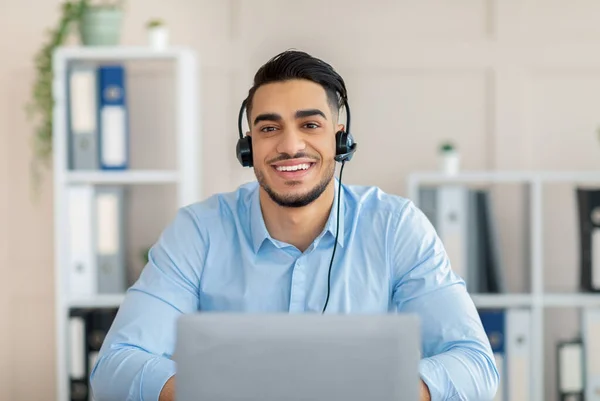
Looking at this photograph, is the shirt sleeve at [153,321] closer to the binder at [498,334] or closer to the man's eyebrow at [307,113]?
the man's eyebrow at [307,113]

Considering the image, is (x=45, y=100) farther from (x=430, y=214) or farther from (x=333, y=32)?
(x=430, y=214)

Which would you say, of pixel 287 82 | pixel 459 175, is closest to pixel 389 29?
pixel 459 175

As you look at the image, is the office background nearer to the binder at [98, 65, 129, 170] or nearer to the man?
the binder at [98, 65, 129, 170]

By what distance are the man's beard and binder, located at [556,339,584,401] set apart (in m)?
1.74

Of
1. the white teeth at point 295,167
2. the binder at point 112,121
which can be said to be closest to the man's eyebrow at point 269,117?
the white teeth at point 295,167

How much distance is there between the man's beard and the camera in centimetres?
186

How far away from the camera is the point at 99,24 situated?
3.33 metres

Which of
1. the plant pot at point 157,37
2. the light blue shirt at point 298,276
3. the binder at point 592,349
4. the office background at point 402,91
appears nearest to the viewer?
the light blue shirt at point 298,276

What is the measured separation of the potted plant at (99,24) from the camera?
3.32 metres

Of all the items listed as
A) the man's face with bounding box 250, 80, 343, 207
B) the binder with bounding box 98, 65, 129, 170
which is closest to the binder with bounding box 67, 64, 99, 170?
the binder with bounding box 98, 65, 129, 170

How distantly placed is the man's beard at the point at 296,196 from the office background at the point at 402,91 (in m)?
1.63

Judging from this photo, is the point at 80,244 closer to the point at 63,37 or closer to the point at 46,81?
the point at 46,81

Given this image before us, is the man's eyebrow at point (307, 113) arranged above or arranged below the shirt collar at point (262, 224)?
above

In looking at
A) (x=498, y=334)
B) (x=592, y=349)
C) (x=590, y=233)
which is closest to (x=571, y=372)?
(x=592, y=349)
